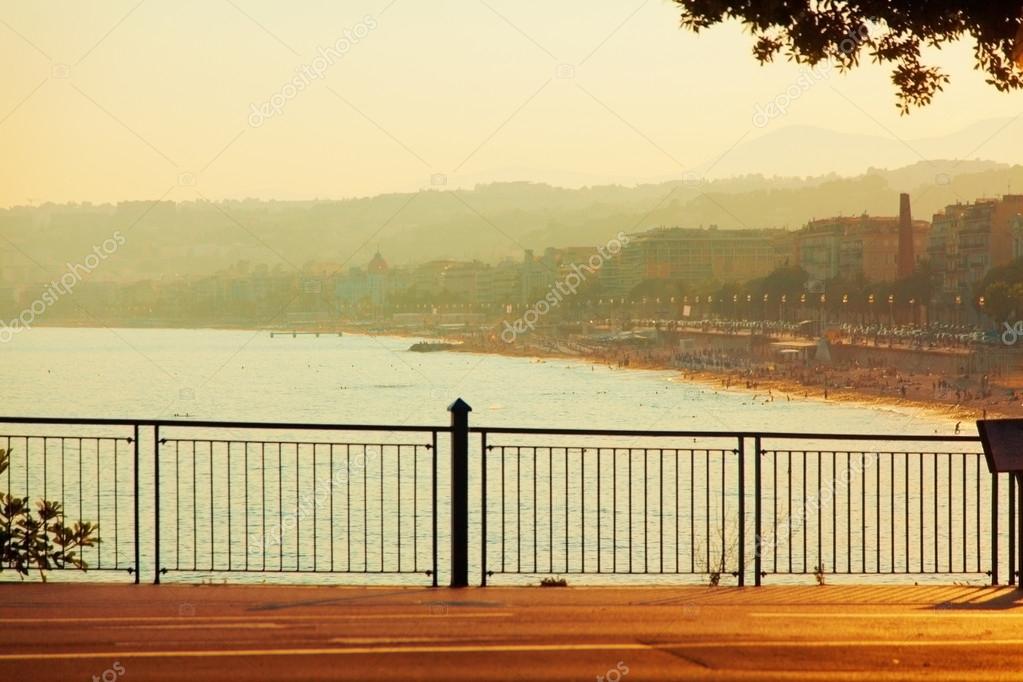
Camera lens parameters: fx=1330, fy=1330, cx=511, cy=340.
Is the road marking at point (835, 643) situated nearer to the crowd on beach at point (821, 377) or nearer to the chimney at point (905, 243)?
the crowd on beach at point (821, 377)

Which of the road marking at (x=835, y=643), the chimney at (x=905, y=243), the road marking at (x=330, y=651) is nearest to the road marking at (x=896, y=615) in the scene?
the road marking at (x=835, y=643)

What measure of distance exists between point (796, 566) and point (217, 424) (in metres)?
24.9

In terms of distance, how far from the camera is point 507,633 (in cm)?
809

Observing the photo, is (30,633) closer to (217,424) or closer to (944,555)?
(217,424)

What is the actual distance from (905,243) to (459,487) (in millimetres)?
167964

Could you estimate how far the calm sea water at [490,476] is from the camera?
639 inches

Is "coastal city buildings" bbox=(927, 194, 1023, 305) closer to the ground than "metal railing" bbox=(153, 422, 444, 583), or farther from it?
farther from it

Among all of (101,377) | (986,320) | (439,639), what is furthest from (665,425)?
(439,639)

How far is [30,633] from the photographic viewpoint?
316 inches

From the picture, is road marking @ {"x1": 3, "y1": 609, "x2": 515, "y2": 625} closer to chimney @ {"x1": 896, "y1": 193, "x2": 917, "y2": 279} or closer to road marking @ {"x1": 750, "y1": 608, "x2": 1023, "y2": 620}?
road marking @ {"x1": 750, "y1": 608, "x2": 1023, "y2": 620}

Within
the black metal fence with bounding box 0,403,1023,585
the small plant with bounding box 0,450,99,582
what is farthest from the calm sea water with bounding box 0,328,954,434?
the small plant with bounding box 0,450,99,582

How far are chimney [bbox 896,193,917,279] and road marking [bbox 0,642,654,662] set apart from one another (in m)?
168

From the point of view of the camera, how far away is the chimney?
16888 centimetres

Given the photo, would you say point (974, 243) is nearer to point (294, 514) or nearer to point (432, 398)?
point (432, 398)
